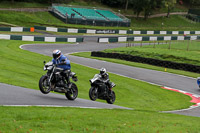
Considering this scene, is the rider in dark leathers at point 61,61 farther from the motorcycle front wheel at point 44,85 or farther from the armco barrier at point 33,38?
the armco barrier at point 33,38

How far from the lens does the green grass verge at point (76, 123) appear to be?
8.52 metres

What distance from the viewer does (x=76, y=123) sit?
9.35m

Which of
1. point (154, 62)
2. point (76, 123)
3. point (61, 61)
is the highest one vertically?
point (61, 61)

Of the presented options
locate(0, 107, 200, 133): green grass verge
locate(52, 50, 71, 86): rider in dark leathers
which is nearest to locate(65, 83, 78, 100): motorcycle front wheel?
locate(52, 50, 71, 86): rider in dark leathers

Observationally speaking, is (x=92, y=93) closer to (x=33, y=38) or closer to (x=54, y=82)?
(x=54, y=82)

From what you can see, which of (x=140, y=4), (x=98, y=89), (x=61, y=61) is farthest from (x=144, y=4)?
(x=61, y=61)

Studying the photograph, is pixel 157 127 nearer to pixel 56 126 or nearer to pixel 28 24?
pixel 56 126

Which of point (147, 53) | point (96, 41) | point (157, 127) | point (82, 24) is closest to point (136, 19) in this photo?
point (82, 24)

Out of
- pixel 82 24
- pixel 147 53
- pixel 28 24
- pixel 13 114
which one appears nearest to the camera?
pixel 13 114

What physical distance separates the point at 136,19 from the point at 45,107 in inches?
3235

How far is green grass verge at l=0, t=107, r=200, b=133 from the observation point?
8.52m

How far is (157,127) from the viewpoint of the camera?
10.5 m

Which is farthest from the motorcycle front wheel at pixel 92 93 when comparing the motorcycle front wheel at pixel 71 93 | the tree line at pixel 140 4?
the tree line at pixel 140 4

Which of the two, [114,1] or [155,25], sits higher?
[114,1]
